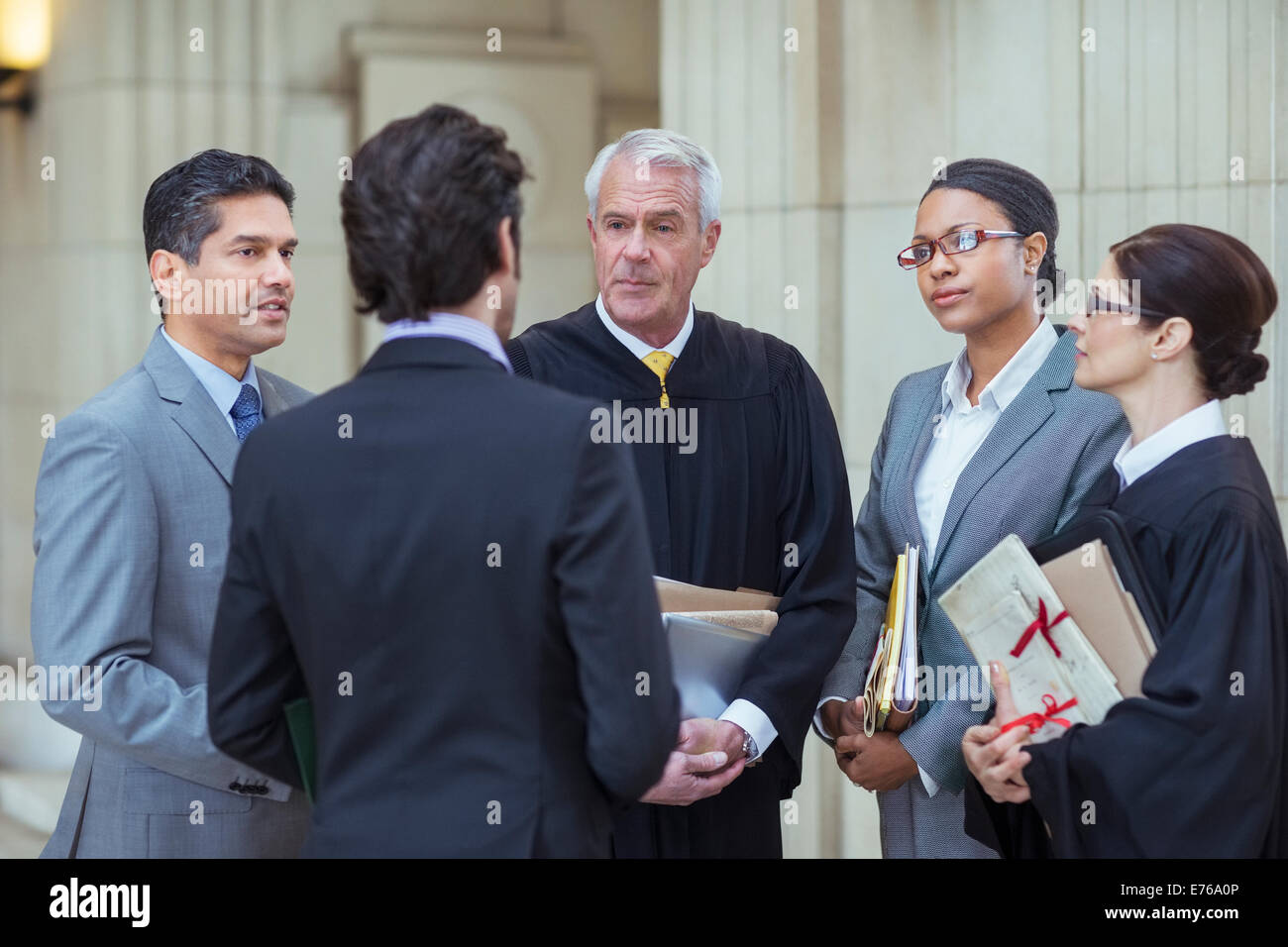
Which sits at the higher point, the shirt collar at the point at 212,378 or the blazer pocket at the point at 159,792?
the shirt collar at the point at 212,378

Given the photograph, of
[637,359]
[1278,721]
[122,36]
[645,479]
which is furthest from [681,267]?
[122,36]

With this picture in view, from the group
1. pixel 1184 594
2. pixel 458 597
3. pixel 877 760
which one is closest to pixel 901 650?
pixel 877 760

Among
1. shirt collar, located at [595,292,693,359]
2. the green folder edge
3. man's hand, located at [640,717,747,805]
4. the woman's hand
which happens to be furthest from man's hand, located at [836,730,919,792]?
the green folder edge

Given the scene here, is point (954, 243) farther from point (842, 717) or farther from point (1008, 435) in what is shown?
point (842, 717)

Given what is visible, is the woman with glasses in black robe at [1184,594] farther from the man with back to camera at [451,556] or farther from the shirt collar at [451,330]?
the shirt collar at [451,330]

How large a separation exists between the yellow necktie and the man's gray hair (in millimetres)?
304

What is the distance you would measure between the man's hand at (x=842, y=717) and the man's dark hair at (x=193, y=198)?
1707 millimetres

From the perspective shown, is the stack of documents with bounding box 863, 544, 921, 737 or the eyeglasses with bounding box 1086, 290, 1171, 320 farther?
the stack of documents with bounding box 863, 544, 921, 737

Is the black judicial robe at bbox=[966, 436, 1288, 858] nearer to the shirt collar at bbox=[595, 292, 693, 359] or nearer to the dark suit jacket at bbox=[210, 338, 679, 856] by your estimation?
the dark suit jacket at bbox=[210, 338, 679, 856]

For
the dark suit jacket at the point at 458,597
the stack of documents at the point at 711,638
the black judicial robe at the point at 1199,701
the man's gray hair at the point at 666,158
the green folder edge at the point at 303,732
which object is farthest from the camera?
the man's gray hair at the point at 666,158

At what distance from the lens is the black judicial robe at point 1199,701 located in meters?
2.39

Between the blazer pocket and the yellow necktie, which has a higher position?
the yellow necktie

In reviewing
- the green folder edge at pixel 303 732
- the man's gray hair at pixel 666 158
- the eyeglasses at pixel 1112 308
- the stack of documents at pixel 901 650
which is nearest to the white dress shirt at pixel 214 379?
the green folder edge at pixel 303 732

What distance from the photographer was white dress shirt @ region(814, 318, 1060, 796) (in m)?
3.10
